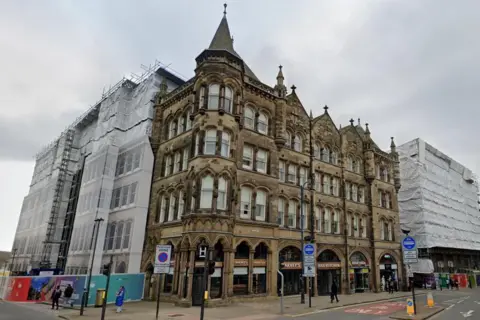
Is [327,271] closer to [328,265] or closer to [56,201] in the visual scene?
[328,265]

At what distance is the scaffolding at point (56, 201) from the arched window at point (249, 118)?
32735 millimetres

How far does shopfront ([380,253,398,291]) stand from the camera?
3888cm

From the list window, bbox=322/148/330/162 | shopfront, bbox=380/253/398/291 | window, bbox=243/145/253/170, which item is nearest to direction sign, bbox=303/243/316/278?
window, bbox=243/145/253/170

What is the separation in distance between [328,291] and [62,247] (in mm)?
34625

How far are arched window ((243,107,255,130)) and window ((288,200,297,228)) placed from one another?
8.06 m

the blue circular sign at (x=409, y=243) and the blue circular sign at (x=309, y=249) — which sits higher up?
the blue circular sign at (x=409, y=243)

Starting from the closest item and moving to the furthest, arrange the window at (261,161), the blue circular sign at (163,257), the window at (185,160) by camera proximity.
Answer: the blue circular sign at (163,257) < the window at (185,160) < the window at (261,161)

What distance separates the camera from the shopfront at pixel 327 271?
3231 cm

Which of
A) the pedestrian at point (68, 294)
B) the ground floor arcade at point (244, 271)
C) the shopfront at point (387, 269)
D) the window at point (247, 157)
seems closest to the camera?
the ground floor arcade at point (244, 271)

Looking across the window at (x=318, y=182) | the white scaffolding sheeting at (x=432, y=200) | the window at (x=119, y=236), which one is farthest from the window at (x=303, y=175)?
the white scaffolding sheeting at (x=432, y=200)

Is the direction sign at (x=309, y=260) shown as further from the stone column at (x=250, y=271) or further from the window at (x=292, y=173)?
the window at (x=292, y=173)

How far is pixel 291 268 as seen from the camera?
96.5 ft

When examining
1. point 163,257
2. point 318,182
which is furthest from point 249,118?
point 163,257

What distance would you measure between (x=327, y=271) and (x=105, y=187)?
949 inches
